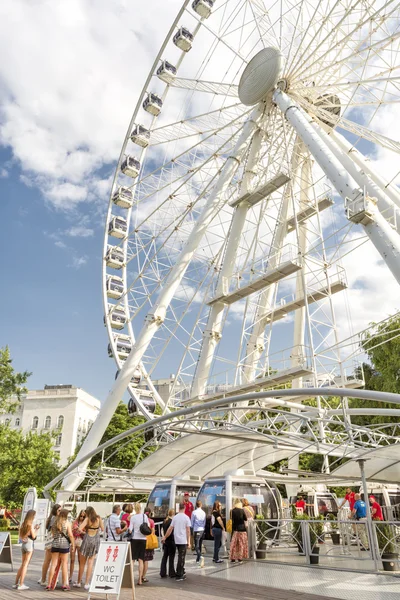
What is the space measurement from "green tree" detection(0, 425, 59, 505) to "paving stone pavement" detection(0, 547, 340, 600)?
2762 centimetres

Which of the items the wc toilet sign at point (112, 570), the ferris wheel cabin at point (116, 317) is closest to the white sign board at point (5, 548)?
the wc toilet sign at point (112, 570)

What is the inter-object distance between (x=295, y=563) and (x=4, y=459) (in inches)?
1015

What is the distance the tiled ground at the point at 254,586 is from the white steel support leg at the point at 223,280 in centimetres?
795

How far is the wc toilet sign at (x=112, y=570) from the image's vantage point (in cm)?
858

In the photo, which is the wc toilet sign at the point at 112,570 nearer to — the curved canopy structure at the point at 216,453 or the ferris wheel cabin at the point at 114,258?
the curved canopy structure at the point at 216,453

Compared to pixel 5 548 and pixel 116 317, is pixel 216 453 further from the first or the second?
pixel 116 317

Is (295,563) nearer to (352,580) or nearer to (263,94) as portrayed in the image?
(352,580)

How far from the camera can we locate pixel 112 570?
28.7ft

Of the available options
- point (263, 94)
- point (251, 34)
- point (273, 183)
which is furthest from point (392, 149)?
point (251, 34)

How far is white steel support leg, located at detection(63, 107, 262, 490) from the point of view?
834 inches

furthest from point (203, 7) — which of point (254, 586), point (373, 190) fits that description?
→ point (254, 586)

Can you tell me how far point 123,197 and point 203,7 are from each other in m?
10.3

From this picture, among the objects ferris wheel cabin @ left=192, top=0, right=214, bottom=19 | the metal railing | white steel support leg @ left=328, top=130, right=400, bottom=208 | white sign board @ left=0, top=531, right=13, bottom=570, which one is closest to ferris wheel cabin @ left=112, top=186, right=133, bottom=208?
ferris wheel cabin @ left=192, top=0, right=214, bottom=19

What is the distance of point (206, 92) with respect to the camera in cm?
2572
